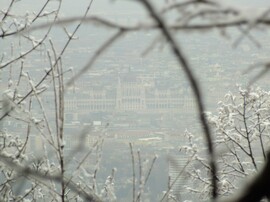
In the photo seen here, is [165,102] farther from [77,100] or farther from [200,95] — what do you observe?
[200,95]

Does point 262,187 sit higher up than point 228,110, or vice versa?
point 228,110

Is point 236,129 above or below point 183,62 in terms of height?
above

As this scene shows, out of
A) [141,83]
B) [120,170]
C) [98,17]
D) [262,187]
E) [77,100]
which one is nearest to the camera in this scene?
[262,187]

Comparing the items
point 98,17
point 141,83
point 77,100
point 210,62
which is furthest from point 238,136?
point 141,83

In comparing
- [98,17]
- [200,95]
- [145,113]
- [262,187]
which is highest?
[145,113]

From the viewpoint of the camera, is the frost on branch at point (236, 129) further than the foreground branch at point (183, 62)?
Yes

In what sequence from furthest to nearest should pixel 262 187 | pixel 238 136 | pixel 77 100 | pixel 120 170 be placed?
pixel 77 100 < pixel 120 170 < pixel 238 136 < pixel 262 187

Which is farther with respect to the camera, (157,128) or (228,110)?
(157,128)

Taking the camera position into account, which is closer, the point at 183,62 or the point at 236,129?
the point at 183,62

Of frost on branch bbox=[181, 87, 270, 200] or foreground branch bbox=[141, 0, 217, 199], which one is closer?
foreground branch bbox=[141, 0, 217, 199]

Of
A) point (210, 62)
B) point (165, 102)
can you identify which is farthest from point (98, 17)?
point (165, 102)
